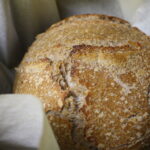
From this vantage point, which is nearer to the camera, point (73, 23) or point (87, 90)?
point (87, 90)

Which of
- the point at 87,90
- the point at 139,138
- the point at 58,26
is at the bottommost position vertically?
the point at 139,138

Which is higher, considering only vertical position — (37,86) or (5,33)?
(5,33)

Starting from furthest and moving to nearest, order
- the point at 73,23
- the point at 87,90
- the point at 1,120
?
the point at 73,23
the point at 87,90
the point at 1,120

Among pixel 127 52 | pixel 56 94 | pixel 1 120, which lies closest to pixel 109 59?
pixel 127 52

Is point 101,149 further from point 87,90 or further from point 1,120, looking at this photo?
point 1,120

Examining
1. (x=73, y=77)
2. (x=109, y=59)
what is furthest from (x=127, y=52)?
(x=73, y=77)

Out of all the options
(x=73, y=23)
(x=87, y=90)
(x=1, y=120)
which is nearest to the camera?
(x=1, y=120)
